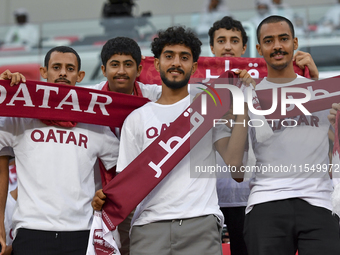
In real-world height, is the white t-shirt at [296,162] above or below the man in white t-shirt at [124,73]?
below

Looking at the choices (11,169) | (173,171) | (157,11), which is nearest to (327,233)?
(173,171)

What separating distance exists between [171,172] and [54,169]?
2.04ft

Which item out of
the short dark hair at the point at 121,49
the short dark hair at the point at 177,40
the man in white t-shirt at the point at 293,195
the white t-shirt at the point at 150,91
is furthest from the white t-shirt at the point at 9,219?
the man in white t-shirt at the point at 293,195

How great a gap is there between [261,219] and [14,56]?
596 centimetres

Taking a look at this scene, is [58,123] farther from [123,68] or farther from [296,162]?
[296,162]

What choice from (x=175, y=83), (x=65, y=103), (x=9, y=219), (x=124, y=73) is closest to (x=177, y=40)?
(x=175, y=83)

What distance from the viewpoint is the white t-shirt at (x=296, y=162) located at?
2357 mm

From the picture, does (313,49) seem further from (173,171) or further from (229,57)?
(173,171)

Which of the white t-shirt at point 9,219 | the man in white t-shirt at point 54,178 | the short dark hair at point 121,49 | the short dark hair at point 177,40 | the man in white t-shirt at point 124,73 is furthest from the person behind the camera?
the white t-shirt at point 9,219

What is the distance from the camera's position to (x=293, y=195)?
2.33 meters

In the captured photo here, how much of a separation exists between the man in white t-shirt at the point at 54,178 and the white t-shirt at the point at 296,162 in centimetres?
84

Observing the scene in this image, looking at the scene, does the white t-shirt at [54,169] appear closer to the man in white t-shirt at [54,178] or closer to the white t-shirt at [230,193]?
the man in white t-shirt at [54,178]

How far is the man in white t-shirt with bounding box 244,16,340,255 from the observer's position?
2270 mm

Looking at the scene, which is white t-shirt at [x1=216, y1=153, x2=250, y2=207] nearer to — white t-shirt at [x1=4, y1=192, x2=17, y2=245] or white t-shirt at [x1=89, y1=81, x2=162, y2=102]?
white t-shirt at [x1=89, y1=81, x2=162, y2=102]
